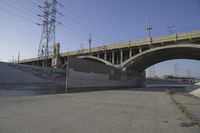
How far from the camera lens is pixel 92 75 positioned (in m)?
39.0

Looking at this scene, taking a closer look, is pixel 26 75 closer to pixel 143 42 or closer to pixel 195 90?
pixel 143 42

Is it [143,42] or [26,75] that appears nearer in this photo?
[143,42]

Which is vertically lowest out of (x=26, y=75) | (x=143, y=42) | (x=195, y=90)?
(x=195, y=90)

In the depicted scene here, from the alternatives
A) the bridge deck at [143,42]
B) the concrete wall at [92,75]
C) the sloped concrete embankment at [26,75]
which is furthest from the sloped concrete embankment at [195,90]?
the sloped concrete embankment at [26,75]

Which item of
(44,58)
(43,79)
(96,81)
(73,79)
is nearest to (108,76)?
(96,81)

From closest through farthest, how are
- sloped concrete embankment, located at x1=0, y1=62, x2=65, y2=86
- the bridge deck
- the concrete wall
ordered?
the concrete wall → the bridge deck → sloped concrete embankment, located at x1=0, y1=62, x2=65, y2=86

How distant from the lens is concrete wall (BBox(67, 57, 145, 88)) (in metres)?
32.4

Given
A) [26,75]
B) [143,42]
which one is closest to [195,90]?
[143,42]

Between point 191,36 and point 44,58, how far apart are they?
48908 millimetres

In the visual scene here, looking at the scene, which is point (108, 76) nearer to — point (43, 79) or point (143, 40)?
point (143, 40)

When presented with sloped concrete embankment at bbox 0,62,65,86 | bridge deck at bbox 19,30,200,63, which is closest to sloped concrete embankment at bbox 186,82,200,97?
bridge deck at bbox 19,30,200,63

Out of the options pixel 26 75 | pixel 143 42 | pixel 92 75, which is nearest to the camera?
pixel 92 75

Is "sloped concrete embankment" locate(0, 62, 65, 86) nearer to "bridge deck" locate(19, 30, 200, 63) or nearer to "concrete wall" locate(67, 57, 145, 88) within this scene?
"bridge deck" locate(19, 30, 200, 63)

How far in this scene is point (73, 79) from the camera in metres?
32.5
